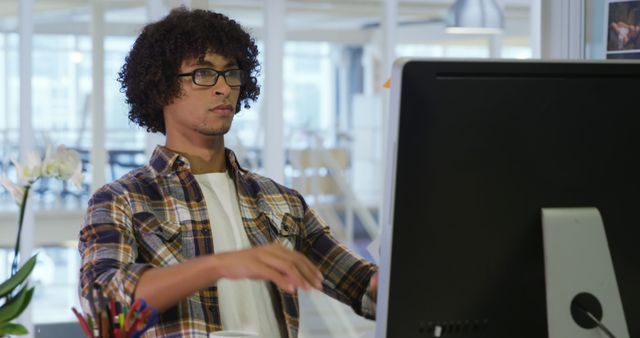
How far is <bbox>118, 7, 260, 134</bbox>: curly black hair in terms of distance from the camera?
218cm

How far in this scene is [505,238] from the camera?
1.37 m

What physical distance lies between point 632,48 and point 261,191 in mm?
1238

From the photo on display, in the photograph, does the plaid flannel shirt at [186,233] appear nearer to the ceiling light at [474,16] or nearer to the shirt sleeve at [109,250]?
the shirt sleeve at [109,250]

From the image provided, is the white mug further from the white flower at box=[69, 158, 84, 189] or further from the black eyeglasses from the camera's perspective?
the black eyeglasses

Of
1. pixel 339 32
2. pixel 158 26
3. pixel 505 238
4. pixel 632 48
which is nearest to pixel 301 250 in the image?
pixel 158 26

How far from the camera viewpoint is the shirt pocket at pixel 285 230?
2.20m

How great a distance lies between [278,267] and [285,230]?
2.70 ft

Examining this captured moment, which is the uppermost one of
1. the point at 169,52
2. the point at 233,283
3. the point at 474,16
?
the point at 474,16

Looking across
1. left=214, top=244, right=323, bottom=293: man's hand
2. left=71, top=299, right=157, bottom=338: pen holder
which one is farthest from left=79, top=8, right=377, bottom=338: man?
left=214, top=244, right=323, bottom=293: man's hand

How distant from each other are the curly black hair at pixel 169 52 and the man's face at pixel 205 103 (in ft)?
0.05

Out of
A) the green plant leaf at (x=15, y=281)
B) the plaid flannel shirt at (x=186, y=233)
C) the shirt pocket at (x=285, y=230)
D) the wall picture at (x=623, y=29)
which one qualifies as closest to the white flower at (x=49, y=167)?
the green plant leaf at (x=15, y=281)

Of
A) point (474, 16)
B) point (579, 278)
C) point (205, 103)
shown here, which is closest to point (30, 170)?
point (205, 103)

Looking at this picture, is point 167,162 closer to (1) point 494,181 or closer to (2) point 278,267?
(2) point 278,267

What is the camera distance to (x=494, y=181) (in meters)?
1.35
